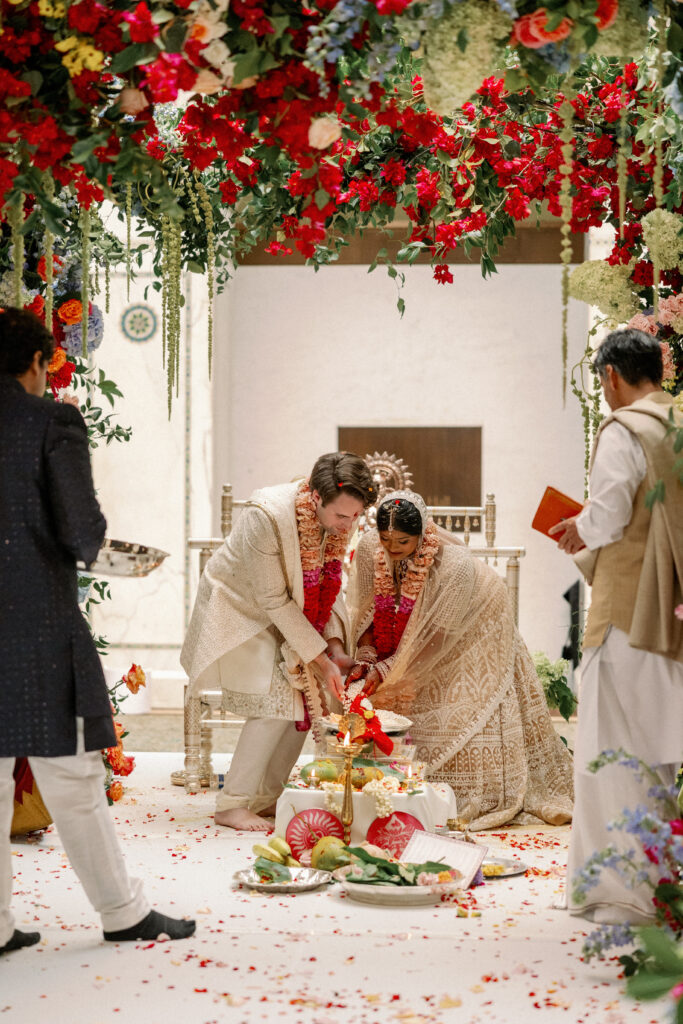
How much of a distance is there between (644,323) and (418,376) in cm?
550

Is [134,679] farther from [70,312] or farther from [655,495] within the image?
[655,495]

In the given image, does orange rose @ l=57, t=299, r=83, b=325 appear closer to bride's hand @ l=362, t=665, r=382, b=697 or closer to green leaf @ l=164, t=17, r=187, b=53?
bride's hand @ l=362, t=665, r=382, b=697

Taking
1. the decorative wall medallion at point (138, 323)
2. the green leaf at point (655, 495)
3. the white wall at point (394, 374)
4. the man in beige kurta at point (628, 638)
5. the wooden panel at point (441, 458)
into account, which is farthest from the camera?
the wooden panel at point (441, 458)

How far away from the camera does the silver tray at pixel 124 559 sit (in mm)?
3197

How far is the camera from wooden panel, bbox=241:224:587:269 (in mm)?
9583

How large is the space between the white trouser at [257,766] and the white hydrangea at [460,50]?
9.18ft

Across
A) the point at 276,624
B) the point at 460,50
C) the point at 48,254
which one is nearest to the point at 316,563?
the point at 276,624

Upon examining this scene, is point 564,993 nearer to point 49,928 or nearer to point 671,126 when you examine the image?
point 49,928

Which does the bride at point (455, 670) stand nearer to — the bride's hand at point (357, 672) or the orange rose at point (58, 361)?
the bride's hand at point (357, 672)

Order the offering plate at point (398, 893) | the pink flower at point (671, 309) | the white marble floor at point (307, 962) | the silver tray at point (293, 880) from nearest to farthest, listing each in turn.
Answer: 1. the white marble floor at point (307, 962)
2. the offering plate at point (398, 893)
3. the silver tray at point (293, 880)
4. the pink flower at point (671, 309)

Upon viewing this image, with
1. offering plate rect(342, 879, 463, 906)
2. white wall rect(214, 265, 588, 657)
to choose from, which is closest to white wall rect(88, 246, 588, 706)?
white wall rect(214, 265, 588, 657)

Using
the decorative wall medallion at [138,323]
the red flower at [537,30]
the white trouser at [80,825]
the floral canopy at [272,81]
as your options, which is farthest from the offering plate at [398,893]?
the decorative wall medallion at [138,323]

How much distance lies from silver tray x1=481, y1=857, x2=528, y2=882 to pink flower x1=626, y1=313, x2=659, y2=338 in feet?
6.11

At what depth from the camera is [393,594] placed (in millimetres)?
5023
